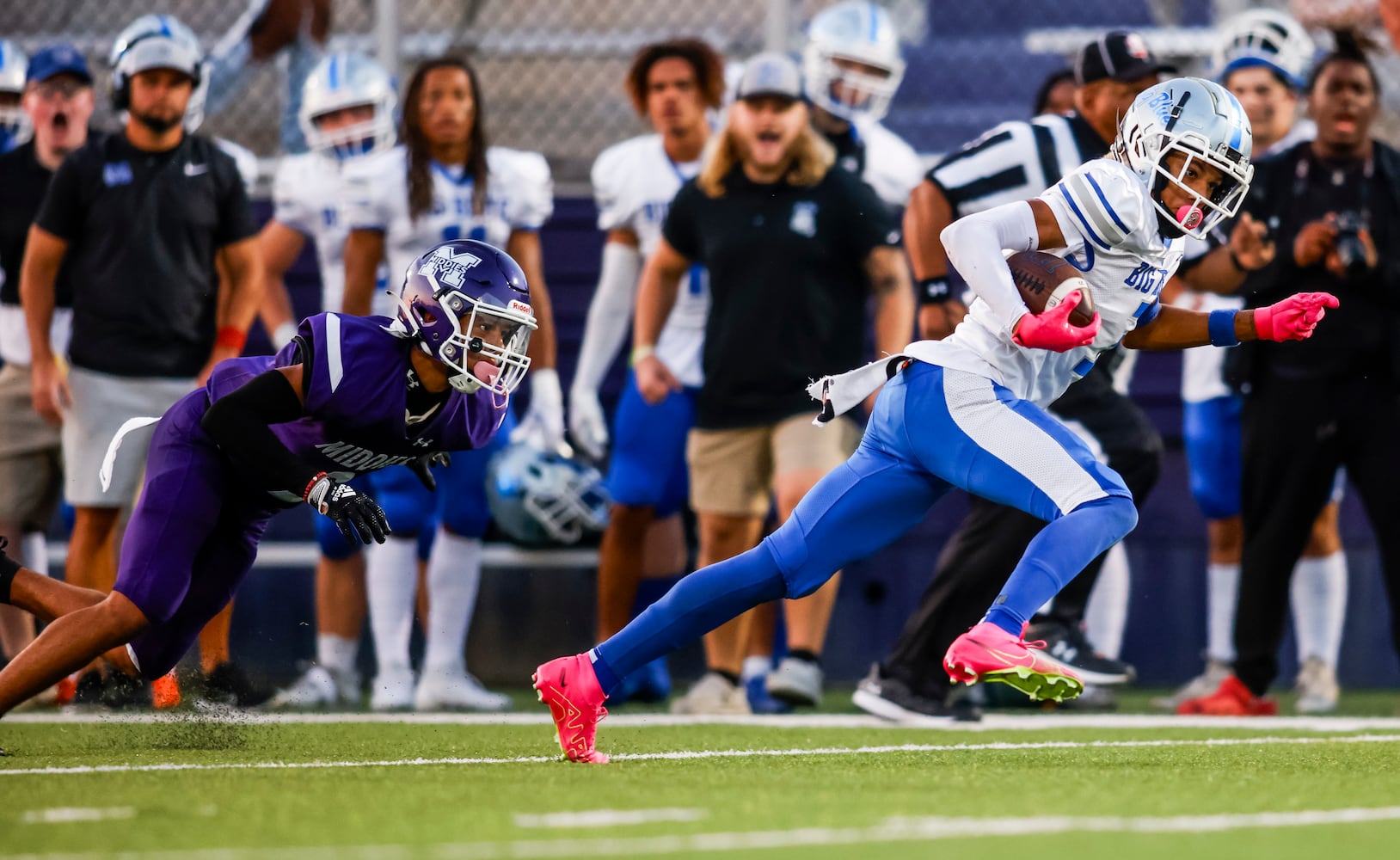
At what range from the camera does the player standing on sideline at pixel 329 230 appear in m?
7.06

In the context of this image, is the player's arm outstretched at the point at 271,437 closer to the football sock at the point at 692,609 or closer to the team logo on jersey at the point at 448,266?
the team logo on jersey at the point at 448,266

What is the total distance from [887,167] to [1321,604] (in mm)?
2156

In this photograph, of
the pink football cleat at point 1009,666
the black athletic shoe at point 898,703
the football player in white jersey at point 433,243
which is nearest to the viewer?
the pink football cleat at point 1009,666

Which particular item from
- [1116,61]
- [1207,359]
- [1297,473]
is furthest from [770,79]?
[1297,473]

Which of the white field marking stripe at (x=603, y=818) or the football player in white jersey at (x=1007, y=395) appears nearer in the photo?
the white field marking stripe at (x=603, y=818)

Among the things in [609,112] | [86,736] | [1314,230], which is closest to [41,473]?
[86,736]

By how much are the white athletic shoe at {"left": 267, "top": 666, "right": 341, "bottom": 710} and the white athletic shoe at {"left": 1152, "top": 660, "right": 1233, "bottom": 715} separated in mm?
2825

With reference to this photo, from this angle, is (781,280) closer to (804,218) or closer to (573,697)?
(804,218)

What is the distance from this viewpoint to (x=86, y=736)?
5.45 m

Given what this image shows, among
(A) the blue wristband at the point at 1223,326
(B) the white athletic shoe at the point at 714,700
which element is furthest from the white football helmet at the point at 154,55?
(A) the blue wristband at the point at 1223,326

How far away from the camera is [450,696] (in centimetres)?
674

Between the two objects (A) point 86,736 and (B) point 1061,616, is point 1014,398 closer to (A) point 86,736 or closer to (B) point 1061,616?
(B) point 1061,616

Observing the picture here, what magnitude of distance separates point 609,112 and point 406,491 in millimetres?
3173

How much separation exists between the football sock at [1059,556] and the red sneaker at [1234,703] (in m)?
2.51
